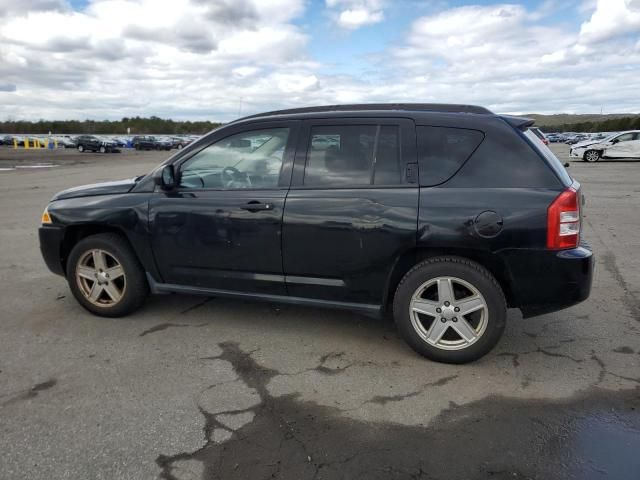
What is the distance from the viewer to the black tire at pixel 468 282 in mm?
3543

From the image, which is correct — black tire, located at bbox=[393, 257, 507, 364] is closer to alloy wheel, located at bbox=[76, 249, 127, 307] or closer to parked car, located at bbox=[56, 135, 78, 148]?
alloy wheel, located at bbox=[76, 249, 127, 307]

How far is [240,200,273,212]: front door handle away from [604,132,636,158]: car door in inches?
1081

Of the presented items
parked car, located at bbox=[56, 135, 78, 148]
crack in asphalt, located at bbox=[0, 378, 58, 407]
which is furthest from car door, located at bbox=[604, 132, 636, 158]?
parked car, located at bbox=[56, 135, 78, 148]

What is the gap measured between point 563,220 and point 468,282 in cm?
74

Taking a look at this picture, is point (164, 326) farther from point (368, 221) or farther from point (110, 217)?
point (368, 221)

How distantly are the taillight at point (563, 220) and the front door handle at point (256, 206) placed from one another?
198cm

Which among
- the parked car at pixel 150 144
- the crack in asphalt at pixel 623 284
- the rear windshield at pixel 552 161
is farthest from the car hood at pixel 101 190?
the parked car at pixel 150 144

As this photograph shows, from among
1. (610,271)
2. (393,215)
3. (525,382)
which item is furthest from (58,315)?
(610,271)

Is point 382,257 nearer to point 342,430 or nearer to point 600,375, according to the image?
point 342,430

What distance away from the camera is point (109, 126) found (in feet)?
356

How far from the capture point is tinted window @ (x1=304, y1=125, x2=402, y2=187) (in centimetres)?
378

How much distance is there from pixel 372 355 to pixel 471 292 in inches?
34.6

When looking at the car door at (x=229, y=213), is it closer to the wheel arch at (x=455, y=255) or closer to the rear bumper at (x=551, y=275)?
the wheel arch at (x=455, y=255)

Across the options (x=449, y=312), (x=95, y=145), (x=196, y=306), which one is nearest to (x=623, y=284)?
(x=449, y=312)
